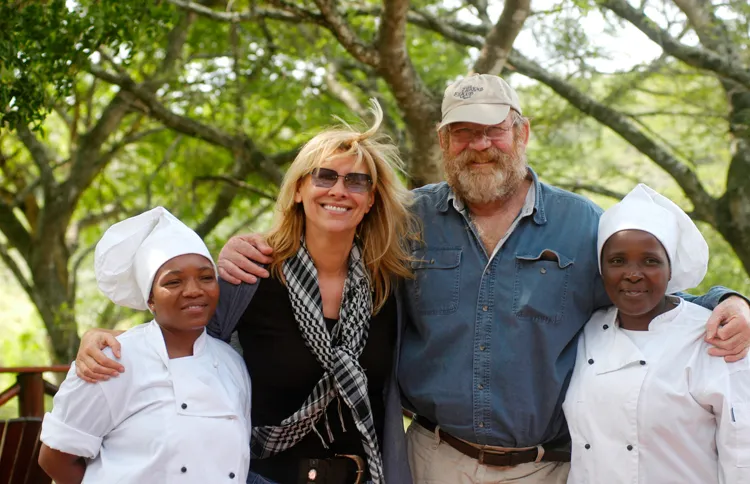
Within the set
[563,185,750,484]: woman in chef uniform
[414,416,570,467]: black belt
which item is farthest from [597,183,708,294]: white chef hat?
[414,416,570,467]: black belt

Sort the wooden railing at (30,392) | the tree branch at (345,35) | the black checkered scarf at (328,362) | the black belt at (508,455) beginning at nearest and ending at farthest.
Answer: the black checkered scarf at (328,362)
the black belt at (508,455)
the wooden railing at (30,392)
the tree branch at (345,35)

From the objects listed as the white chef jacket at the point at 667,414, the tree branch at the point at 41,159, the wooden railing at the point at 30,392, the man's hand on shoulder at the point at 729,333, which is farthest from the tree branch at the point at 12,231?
the man's hand on shoulder at the point at 729,333

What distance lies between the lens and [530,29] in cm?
750

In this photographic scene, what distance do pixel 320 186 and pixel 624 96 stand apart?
20.6 feet

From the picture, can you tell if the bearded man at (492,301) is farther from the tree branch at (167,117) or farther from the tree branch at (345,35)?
the tree branch at (167,117)

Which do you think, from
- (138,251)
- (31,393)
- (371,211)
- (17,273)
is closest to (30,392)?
(31,393)

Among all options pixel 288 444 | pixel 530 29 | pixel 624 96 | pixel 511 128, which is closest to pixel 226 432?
pixel 288 444

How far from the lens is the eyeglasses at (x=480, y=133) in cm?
344

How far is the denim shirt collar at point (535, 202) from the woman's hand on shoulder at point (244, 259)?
2.50 feet

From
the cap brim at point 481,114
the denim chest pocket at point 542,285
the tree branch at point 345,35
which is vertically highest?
the tree branch at point 345,35

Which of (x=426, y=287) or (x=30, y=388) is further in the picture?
(x=30, y=388)

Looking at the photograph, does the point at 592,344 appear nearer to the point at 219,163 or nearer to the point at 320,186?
the point at 320,186

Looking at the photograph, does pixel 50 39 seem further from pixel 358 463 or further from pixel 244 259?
pixel 358 463

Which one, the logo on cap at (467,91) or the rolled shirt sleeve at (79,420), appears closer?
the rolled shirt sleeve at (79,420)
